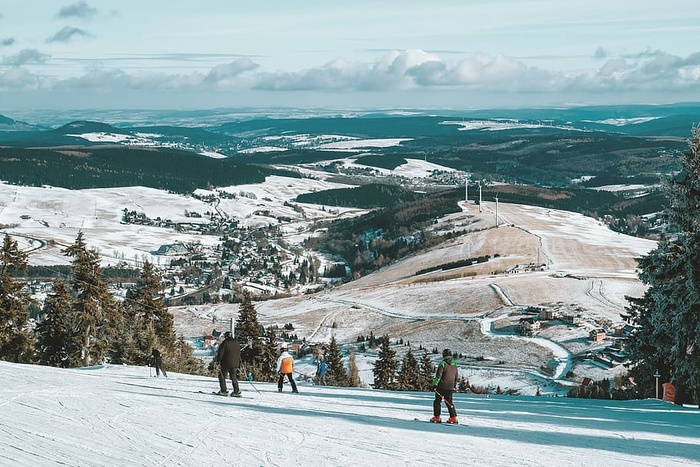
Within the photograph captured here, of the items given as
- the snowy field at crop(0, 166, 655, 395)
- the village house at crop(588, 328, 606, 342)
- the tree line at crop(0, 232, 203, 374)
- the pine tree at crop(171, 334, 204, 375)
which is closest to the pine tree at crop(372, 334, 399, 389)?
the snowy field at crop(0, 166, 655, 395)

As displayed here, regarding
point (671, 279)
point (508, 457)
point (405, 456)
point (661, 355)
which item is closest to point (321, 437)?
point (405, 456)

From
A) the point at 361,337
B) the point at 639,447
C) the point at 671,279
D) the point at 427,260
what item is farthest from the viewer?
the point at 427,260

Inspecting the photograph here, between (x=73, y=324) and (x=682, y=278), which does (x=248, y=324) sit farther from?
(x=682, y=278)

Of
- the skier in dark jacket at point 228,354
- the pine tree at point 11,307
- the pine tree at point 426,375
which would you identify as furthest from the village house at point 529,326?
the skier in dark jacket at point 228,354

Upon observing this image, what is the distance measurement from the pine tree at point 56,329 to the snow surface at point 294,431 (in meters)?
23.3

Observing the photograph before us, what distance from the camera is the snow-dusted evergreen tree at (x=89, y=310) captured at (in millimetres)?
44875

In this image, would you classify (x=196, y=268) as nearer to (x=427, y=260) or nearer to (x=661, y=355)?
(x=427, y=260)

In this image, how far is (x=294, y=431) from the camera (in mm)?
16031

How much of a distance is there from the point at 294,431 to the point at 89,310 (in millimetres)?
31884

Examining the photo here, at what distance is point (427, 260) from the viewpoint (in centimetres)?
12744

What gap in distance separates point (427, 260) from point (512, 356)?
6351 cm

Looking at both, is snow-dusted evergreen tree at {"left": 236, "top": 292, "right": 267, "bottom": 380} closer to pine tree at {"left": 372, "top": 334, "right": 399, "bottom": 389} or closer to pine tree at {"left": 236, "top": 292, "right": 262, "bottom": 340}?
pine tree at {"left": 236, "top": 292, "right": 262, "bottom": 340}

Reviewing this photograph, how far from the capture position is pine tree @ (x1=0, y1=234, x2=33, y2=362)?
139 ft

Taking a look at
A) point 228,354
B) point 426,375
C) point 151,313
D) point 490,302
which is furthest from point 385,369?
point 490,302
